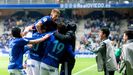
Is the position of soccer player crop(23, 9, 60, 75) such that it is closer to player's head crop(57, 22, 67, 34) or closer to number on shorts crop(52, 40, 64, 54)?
player's head crop(57, 22, 67, 34)

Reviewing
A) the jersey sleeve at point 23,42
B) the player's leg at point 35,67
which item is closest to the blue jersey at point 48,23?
the jersey sleeve at point 23,42

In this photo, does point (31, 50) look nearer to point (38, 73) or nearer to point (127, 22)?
point (38, 73)

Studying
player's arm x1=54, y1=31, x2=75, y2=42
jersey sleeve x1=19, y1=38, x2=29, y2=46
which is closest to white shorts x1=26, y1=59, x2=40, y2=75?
jersey sleeve x1=19, y1=38, x2=29, y2=46

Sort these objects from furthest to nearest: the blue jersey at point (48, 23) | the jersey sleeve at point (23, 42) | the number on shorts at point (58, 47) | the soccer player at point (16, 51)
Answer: the soccer player at point (16, 51)
the jersey sleeve at point (23, 42)
the blue jersey at point (48, 23)
the number on shorts at point (58, 47)

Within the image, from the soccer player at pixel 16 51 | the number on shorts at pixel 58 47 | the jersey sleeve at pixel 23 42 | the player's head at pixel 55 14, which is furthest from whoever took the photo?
the soccer player at pixel 16 51

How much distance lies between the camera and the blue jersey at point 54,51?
30.6ft

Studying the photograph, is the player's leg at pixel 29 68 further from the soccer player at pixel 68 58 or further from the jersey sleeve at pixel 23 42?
the soccer player at pixel 68 58

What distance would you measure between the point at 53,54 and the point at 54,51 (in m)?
0.07

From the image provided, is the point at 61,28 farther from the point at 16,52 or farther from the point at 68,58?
the point at 16,52

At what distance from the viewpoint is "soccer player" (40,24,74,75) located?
934cm

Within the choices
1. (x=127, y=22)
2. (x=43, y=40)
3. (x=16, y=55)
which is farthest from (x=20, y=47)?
(x=127, y=22)

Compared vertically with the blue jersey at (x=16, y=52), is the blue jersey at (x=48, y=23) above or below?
above

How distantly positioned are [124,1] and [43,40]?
44.1 m

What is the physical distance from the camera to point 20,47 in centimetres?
995
